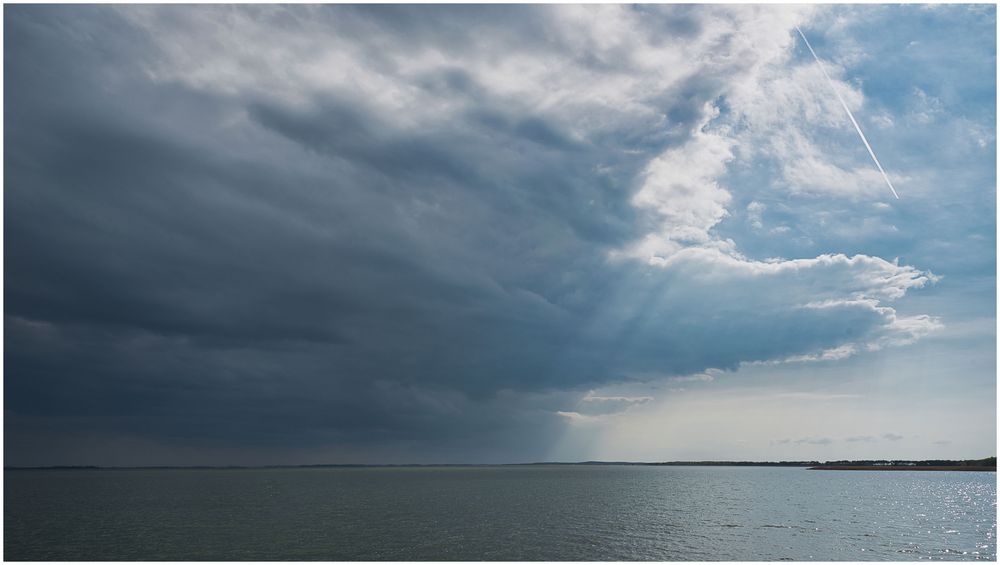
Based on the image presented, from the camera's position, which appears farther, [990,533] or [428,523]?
[428,523]

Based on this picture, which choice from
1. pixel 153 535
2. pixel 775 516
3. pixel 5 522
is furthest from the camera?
pixel 775 516

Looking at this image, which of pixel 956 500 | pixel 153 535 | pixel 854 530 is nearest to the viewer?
pixel 153 535

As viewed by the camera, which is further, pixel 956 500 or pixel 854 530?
pixel 956 500

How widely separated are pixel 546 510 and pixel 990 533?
6081 cm

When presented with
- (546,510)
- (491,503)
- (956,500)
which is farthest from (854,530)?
(956,500)

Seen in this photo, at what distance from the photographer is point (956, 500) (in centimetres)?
12862

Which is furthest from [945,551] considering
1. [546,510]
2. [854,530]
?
[546,510]

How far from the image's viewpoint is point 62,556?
5797 centimetres

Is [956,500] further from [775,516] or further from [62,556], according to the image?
[62,556]

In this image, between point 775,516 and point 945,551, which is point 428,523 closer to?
point 775,516

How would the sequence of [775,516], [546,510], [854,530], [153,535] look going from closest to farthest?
1. [153,535]
2. [854,530]
3. [775,516]
4. [546,510]

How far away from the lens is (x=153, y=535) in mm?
70875

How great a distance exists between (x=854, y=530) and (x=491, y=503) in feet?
207

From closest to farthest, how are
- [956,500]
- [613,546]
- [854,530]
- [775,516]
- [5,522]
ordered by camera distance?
[613,546]
[854,530]
[5,522]
[775,516]
[956,500]
